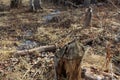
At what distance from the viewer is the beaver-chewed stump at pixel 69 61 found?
3.78m

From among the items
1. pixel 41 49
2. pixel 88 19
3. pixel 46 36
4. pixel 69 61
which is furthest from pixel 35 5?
pixel 69 61

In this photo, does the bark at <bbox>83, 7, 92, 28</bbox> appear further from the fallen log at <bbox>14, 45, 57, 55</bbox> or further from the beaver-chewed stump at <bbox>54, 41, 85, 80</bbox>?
the beaver-chewed stump at <bbox>54, 41, 85, 80</bbox>

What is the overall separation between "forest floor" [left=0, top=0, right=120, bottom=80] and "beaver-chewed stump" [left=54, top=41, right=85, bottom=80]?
157cm

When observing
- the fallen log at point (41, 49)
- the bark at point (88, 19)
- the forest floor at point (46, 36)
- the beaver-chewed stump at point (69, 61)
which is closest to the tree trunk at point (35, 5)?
the forest floor at point (46, 36)

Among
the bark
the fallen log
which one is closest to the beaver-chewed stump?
the fallen log

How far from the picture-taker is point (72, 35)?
8.17m

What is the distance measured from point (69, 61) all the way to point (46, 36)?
4504 millimetres

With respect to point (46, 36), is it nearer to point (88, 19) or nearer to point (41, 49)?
point (41, 49)

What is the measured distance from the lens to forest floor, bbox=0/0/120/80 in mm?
5879

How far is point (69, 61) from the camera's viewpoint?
3799 millimetres

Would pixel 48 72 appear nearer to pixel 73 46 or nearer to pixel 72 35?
pixel 73 46

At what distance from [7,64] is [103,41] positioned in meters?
3.01

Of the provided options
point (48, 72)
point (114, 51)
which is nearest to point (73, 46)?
point (48, 72)

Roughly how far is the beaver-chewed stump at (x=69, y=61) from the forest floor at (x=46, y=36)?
1567 millimetres
